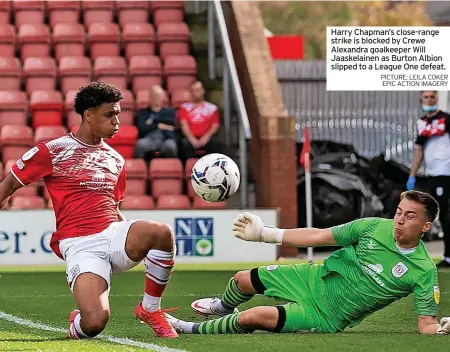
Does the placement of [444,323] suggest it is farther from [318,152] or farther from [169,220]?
[318,152]

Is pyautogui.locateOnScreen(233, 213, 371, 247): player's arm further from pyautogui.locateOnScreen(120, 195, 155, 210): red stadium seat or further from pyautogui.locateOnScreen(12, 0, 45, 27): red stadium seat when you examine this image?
pyautogui.locateOnScreen(12, 0, 45, 27): red stadium seat

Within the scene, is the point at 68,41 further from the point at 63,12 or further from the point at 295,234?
the point at 295,234

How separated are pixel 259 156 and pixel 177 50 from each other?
7.78 feet

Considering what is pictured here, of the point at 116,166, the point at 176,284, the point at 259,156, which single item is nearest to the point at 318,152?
the point at 259,156

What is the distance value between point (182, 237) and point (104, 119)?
6.98 meters

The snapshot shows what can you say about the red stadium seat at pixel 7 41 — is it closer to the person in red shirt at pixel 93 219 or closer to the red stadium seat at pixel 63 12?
the red stadium seat at pixel 63 12

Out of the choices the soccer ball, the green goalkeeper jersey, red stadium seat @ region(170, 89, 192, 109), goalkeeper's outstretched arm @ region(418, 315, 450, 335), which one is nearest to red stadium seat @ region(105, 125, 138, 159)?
red stadium seat @ region(170, 89, 192, 109)

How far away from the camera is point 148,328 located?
791 cm

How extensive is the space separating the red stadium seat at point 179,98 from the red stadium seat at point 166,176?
3.82 feet

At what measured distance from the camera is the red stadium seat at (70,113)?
54.2 feet

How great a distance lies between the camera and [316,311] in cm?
722

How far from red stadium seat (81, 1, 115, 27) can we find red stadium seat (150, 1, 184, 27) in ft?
2.08

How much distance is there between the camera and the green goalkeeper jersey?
23.1 ft

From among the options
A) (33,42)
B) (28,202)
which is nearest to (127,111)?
(28,202)
